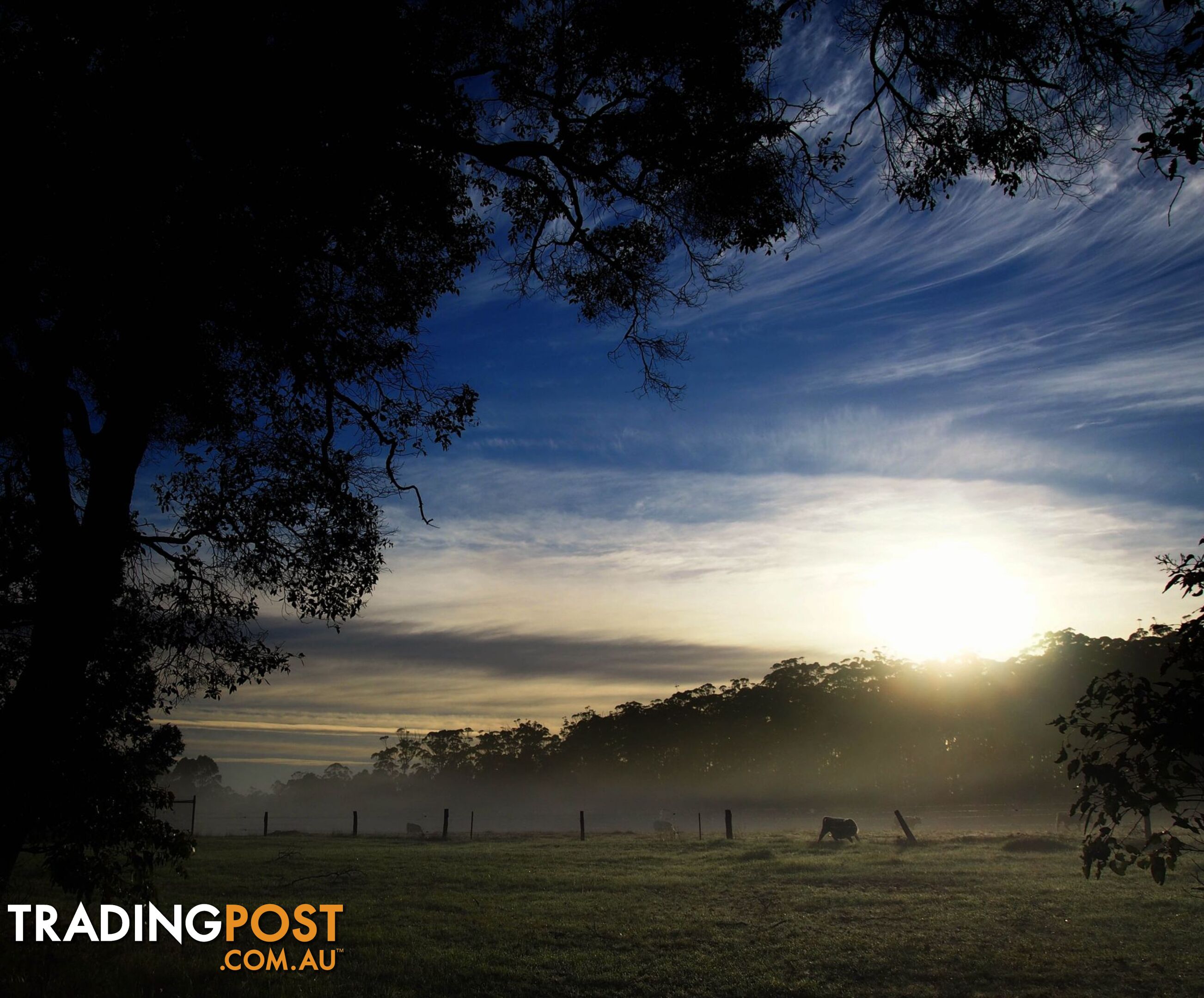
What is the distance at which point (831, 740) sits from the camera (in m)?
87.5

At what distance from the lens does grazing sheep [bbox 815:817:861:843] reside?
2931cm

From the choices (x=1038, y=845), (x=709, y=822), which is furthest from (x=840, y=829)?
(x=709, y=822)

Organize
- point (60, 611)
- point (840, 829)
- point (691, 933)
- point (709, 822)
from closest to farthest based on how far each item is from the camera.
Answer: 1. point (60, 611)
2. point (691, 933)
3. point (840, 829)
4. point (709, 822)

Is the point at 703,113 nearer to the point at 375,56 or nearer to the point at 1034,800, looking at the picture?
the point at 375,56

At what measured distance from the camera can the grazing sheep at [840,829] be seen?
29.3 meters

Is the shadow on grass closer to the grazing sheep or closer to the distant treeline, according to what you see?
the grazing sheep

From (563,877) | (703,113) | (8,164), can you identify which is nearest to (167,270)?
(8,164)

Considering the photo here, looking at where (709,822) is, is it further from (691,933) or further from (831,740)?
(691,933)

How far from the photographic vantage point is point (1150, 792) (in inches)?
187

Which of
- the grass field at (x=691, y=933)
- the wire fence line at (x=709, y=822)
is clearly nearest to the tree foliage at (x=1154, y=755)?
the wire fence line at (x=709, y=822)

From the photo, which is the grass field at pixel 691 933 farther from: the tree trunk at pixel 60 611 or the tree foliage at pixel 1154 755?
the tree foliage at pixel 1154 755

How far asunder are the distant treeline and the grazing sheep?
26140mm

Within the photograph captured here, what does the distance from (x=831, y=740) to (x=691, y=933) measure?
269 feet

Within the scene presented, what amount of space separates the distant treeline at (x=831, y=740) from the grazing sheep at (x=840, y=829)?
85.8ft
